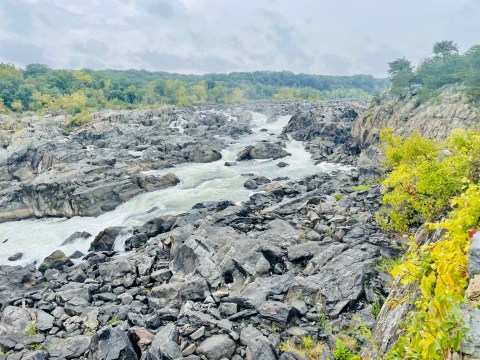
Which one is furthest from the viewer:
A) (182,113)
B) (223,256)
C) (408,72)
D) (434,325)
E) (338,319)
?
(182,113)

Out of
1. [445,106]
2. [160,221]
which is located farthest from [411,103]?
[160,221]

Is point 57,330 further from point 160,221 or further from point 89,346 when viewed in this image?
point 160,221

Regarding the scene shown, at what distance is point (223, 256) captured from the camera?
67.9 ft

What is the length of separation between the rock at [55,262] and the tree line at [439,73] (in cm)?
4889

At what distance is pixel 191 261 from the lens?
21.3m

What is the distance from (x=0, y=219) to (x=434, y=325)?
47.9m

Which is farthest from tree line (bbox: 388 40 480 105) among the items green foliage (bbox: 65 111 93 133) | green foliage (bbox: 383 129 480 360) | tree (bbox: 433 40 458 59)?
green foliage (bbox: 65 111 93 133)

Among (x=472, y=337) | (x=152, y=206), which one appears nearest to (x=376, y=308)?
(x=472, y=337)

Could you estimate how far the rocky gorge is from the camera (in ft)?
44.7

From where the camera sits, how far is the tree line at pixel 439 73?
50.1 metres

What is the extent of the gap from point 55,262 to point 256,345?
21416mm

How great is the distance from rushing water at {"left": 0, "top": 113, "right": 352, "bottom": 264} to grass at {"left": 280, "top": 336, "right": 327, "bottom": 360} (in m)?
21.2

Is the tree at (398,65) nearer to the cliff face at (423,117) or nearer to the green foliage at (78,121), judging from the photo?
the cliff face at (423,117)

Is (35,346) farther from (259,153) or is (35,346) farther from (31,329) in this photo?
(259,153)
